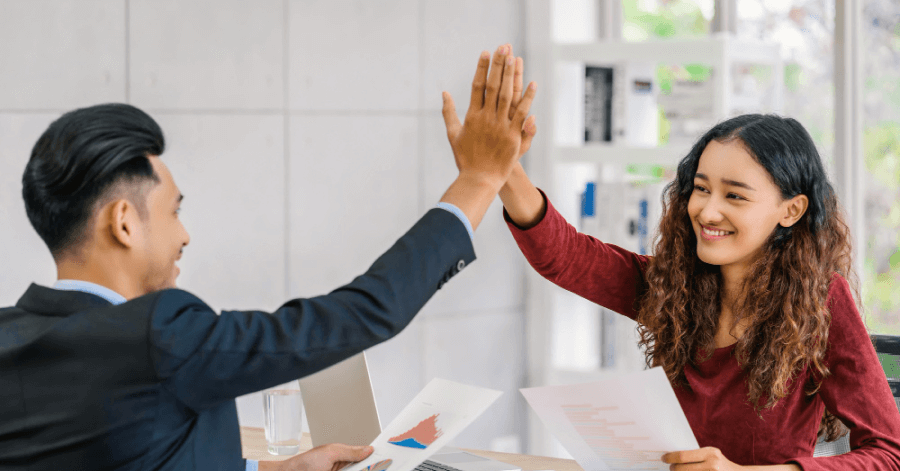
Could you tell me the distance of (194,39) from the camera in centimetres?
257

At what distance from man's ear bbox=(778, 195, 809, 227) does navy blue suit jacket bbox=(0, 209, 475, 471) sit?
0.76m

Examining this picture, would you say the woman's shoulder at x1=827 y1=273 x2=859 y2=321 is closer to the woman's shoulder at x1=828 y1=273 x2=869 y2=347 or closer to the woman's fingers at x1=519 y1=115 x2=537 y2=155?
the woman's shoulder at x1=828 y1=273 x2=869 y2=347

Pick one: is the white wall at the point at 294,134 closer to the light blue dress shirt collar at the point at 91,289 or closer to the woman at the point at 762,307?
the woman at the point at 762,307

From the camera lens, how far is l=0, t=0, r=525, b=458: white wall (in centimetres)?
239

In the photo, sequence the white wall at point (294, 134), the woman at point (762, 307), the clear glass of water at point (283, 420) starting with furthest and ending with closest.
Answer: the white wall at point (294, 134) < the clear glass of water at point (283, 420) < the woman at point (762, 307)

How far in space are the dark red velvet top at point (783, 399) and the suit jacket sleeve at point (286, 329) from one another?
23.8 inches

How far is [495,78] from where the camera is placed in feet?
3.80

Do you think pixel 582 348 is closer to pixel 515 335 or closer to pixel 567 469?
pixel 515 335

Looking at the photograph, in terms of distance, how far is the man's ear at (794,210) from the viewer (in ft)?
4.90

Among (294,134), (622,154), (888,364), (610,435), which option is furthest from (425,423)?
(622,154)

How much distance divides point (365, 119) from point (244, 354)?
2018 mm

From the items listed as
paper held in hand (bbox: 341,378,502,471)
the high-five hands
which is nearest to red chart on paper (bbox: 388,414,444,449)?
paper held in hand (bbox: 341,378,502,471)

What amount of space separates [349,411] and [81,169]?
30.6 inches

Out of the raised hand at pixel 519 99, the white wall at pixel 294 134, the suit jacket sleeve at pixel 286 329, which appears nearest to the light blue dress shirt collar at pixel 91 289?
the suit jacket sleeve at pixel 286 329
